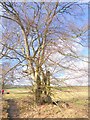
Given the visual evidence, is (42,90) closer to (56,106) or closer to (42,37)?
(56,106)

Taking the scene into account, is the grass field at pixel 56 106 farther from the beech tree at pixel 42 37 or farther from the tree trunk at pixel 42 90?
the beech tree at pixel 42 37

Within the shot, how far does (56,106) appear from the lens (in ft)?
10.4

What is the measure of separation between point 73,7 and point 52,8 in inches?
15.5

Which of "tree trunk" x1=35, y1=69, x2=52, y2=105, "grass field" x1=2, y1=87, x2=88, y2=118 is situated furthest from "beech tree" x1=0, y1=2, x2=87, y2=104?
"grass field" x1=2, y1=87, x2=88, y2=118

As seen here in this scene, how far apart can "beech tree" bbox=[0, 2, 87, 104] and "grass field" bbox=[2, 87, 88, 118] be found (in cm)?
22

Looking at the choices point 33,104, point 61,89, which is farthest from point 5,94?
point 61,89

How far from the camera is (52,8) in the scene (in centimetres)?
314

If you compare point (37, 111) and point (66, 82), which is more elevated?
point (66, 82)

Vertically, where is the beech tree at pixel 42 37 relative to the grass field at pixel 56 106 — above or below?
above

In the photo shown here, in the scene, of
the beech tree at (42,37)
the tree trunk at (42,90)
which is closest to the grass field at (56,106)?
the tree trunk at (42,90)

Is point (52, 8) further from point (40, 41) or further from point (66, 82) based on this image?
point (66, 82)

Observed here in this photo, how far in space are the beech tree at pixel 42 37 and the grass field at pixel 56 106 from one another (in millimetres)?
219

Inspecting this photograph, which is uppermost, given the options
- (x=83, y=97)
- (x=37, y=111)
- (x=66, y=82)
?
(x=66, y=82)

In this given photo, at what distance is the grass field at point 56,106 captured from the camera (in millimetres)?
2977
